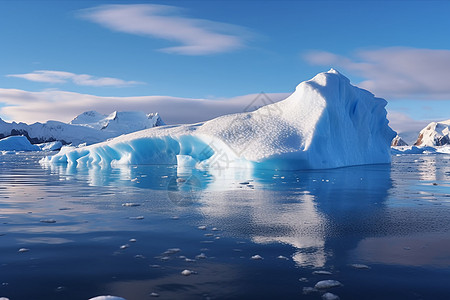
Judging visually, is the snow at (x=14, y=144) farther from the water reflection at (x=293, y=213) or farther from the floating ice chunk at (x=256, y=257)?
the floating ice chunk at (x=256, y=257)

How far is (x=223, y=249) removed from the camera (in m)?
3.85

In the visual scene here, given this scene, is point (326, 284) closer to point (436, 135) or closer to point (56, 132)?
point (436, 135)

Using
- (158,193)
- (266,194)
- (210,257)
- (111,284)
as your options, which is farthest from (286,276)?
(158,193)

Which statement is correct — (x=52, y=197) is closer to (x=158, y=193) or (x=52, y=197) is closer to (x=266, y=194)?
(x=158, y=193)

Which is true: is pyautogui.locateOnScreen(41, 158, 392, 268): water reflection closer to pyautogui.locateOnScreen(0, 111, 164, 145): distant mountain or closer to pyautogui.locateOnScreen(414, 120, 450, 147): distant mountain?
pyautogui.locateOnScreen(414, 120, 450, 147): distant mountain

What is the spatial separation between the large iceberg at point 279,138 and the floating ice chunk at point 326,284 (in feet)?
41.7

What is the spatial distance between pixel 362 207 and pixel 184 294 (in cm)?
476

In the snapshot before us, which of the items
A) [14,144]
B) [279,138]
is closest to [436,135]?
[14,144]

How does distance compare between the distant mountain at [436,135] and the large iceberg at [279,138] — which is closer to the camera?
the large iceberg at [279,138]

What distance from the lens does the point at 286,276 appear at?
10.0ft

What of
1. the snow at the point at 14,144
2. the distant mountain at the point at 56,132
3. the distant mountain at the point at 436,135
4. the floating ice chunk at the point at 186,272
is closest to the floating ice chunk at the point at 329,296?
the floating ice chunk at the point at 186,272

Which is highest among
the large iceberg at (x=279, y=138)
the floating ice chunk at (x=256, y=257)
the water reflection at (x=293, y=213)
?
the large iceberg at (x=279, y=138)

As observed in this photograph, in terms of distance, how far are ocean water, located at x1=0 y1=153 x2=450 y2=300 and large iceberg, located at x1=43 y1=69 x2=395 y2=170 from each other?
Result: 944 cm

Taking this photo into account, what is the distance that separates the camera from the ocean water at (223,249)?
9.25 ft
